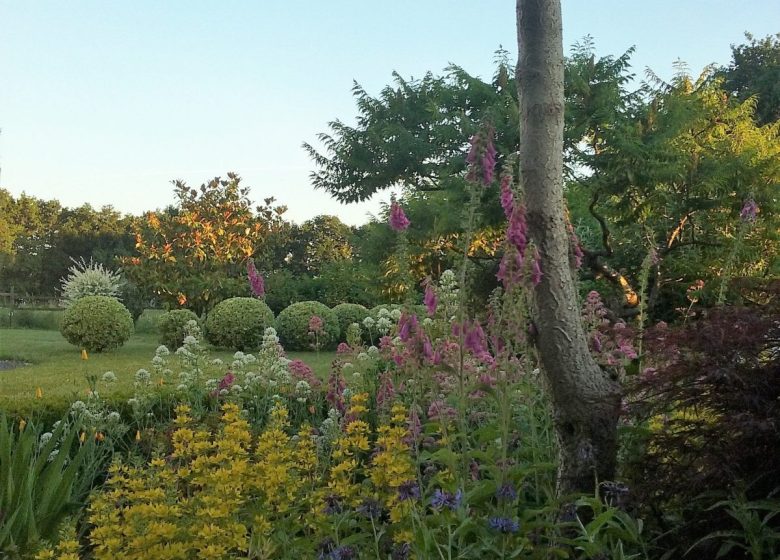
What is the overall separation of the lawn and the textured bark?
4.01m

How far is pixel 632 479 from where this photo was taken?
2764 mm

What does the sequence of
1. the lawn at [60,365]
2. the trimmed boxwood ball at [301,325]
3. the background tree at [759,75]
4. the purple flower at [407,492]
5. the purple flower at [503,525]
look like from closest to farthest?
the purple flower at [503,525] → the purple flower at [407,492] → the lawn at [60,365] → the trimmed boxwood ball at [301,325] → the background tree at [759,75]

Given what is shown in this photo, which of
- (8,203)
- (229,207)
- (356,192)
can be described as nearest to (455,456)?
(356,192)

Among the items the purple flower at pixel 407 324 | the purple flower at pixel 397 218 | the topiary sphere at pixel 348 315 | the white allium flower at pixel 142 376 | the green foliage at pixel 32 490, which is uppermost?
the purple flower at pixel 397 218

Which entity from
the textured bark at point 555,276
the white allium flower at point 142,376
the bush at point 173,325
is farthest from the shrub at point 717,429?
the bush at point 173,325

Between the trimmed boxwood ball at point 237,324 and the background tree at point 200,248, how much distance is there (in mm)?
2899

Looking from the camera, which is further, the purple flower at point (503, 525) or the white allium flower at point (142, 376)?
the white allium flower at point (142, 376)

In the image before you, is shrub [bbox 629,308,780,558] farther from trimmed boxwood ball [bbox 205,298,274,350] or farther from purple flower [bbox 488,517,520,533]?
trimmed boxwood ball [bbox 205,298,274,350]

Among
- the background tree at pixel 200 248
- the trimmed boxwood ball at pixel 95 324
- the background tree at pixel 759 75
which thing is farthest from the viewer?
the background tree at pixel 759 75

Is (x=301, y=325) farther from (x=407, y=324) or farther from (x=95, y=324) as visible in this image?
(x=407, y=324)

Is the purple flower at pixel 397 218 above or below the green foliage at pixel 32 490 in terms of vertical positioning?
above

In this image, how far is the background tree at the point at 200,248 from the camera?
728 inches

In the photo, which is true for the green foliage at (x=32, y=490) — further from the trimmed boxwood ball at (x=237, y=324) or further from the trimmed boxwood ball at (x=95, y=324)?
the trimmed boxwood ball at (x=95, y=324)

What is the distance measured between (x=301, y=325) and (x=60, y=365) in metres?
4.86
